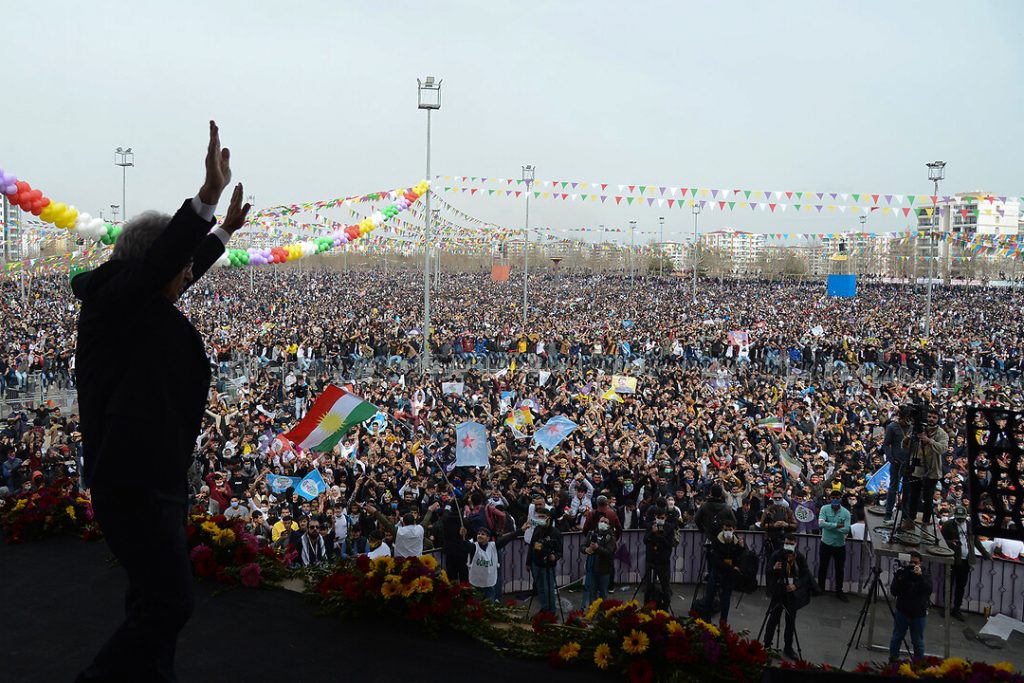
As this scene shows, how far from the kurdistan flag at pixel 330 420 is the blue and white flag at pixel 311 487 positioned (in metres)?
0.89

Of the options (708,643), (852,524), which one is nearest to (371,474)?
(852,524)

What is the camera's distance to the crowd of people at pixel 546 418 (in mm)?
9414

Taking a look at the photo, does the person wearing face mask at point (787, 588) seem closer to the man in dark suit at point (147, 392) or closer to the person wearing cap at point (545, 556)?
the person wearing cap at point (545, 556)

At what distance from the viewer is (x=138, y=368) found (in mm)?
2246

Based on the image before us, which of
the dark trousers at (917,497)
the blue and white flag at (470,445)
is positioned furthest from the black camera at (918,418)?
the blue and white flag at (470,445)

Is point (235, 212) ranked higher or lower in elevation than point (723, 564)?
higher

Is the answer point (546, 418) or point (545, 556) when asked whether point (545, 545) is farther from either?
point (546, 418)

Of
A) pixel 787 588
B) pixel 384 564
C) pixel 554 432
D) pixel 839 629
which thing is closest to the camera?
pixel 384 564

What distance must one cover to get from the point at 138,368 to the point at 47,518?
12.7ft

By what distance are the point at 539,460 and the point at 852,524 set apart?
16.3 ft

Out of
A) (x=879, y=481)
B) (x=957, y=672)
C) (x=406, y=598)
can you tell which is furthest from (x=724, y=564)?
(x=406, y=598)

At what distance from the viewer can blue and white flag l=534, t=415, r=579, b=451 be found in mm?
13586

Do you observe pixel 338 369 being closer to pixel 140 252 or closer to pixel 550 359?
pixel 550 359

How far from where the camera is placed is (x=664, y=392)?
65.3 ft
